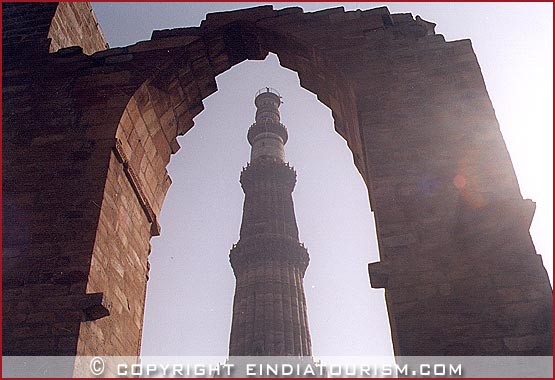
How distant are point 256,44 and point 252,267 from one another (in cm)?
1662

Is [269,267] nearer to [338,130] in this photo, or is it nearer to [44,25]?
[338,130]

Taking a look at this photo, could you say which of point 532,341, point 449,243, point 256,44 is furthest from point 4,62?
point 532,341

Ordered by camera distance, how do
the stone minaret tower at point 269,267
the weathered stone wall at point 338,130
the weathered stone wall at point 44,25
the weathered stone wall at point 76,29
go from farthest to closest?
the stone minaret tower at point 269,267 < the weathered stone wall at point 76,29 < the weathered stone wall at point 44,25 < the weathered stone wall at point 338,130

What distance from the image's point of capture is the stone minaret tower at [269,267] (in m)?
21.7

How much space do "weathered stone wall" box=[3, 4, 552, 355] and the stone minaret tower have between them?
1471 cm

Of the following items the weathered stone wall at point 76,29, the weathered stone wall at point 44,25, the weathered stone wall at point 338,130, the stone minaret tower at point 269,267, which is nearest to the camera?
the weathered stone wall at point 338,130

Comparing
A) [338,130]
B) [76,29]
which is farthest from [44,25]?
[338,130]

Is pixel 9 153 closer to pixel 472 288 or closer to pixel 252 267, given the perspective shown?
pixel 472 288

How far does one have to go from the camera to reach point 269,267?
23734 millimetres

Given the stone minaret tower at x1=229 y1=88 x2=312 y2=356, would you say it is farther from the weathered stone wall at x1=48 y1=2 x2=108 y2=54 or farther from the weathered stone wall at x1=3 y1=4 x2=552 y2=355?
the weathered stone wall at x1=3 y1=4 x2=552 y2=355

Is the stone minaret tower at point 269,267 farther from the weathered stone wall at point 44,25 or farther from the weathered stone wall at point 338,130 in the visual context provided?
the weathered stone wall at point 44,25

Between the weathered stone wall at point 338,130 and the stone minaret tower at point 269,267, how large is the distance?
14715mm

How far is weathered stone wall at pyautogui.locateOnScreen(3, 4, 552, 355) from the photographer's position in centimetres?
477

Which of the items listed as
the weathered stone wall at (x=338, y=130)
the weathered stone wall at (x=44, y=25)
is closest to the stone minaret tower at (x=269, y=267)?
the weathered stone wall at (x=338, y=130)
